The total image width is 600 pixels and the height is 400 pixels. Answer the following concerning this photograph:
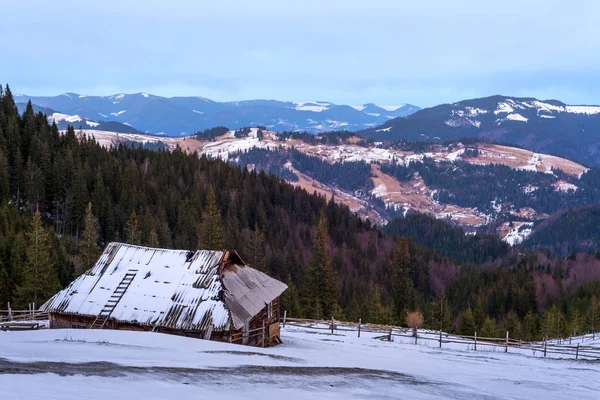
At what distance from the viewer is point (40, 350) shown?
14.0m

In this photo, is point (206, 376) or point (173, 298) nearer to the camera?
point (206, 376)

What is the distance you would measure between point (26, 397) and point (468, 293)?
117 m

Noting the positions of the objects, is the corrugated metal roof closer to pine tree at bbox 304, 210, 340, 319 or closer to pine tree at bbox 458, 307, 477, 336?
pine tree at bbox 304, 210, 340, 319

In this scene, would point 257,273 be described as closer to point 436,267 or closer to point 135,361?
point 135,361

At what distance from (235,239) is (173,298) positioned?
74908mm

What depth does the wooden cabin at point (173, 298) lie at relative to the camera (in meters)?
29.4

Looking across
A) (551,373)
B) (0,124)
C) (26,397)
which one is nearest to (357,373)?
(26,397)

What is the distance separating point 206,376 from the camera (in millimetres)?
12820

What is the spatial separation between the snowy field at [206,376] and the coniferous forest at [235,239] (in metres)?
38.5

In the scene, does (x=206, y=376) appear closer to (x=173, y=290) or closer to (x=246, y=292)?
(x=173, y=290)

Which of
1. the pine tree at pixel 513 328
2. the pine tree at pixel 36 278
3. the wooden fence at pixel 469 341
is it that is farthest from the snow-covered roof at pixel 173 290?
the pine tree at pixel 513 328

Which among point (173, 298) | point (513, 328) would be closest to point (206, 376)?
point (173, 298)

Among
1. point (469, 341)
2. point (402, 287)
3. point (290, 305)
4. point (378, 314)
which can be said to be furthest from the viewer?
point (402, 287)

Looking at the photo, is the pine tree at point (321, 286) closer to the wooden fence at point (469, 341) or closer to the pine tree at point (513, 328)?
the wooden fence at point (469, 341)
